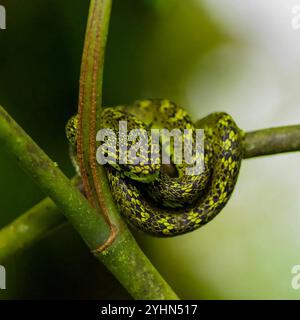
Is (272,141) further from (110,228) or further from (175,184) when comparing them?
(110,228)

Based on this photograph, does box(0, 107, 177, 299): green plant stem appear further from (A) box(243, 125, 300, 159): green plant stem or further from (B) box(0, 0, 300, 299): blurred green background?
(B) box(0, 0, 300, 299): blurred green background

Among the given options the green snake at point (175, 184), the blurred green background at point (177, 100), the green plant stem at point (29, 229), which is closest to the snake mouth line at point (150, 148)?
the green snake at point (175, 184)

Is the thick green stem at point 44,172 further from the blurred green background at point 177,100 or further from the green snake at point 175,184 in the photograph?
the blurred green background at point 177,100

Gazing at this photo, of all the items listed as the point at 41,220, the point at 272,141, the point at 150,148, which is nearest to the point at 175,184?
the point at 150,148

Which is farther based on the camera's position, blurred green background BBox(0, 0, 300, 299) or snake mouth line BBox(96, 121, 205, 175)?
blurred green background BBox(0, 0, 300, 299)

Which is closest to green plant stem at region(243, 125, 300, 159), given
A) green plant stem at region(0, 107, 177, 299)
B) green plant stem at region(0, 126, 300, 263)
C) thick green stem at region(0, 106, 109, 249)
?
green plant stem at region(0, 126, 300, 263)

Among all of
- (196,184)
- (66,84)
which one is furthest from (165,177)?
(66,84)
